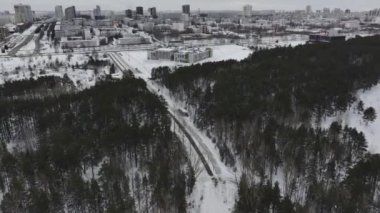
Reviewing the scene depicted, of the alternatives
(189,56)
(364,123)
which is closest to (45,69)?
(189,56)

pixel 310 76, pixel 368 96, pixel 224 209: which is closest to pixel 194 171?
pixel 224 209

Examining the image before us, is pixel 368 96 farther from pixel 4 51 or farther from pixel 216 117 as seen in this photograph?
pixel 4 51

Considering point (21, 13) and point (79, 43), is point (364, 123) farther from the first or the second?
point (21, 13)

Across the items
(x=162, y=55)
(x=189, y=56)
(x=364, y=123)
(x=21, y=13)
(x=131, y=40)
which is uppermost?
(x=21, y=13)

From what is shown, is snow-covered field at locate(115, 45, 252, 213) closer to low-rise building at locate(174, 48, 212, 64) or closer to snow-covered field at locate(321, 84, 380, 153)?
snow-covered field at locate(321, 84, 380, 153)

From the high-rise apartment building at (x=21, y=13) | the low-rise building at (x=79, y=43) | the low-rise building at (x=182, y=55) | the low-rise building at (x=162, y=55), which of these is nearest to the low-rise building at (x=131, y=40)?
the low-rise building at (x=79, y=43)

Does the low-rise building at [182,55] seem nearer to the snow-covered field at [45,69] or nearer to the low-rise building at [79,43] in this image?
the snow-covered field at [45,69]

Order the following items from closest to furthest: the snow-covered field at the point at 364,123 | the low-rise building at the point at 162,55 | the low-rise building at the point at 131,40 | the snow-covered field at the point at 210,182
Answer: the snow-covered field at the point at 210,182 < the snow-covered field at the point at 364,123 < the low-rise building at the point at 162,55 < the low-rise building at the point at 131,40

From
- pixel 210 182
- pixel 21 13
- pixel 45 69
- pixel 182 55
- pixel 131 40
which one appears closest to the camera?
pixel 210 182

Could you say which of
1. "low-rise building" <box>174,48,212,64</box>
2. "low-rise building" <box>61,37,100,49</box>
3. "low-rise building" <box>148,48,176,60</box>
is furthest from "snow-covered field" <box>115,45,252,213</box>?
"low-rise building" <box>61,37,100,49</box>

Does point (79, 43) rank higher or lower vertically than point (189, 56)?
higher

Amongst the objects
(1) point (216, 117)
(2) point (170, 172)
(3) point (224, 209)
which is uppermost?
(1) point (216, 117)
